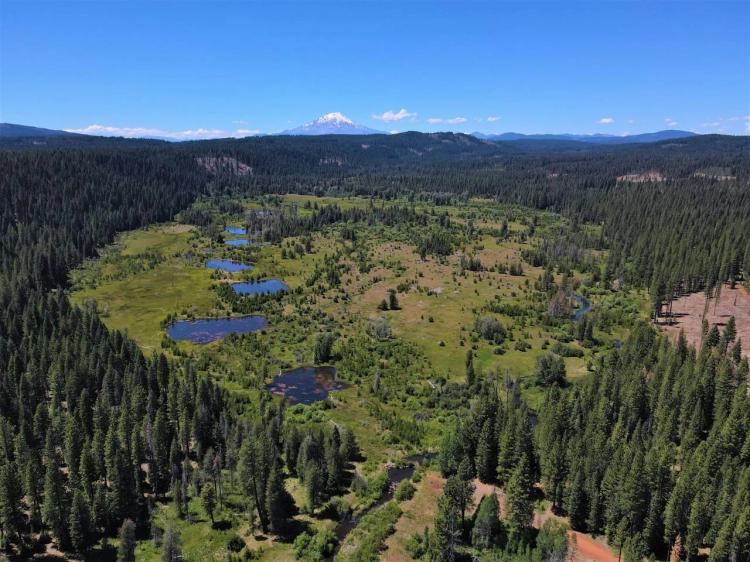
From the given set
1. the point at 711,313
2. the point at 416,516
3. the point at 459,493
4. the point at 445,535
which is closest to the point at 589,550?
the point at 459,493

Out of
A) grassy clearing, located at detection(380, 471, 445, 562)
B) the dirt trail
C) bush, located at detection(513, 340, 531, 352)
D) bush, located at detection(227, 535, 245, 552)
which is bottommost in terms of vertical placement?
bush, located at detection(227, 535, 245, 552)

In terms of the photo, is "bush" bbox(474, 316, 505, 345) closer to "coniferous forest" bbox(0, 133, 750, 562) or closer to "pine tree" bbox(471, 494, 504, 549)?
"coniferous forest" bbox(0, 133, 750, 562)

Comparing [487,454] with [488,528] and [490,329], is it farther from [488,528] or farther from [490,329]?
[490,329]

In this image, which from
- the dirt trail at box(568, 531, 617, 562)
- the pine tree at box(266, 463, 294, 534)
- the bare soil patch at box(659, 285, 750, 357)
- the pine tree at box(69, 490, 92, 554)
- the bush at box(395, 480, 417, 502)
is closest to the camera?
the pine tree at box(69, 490, 92, 554)

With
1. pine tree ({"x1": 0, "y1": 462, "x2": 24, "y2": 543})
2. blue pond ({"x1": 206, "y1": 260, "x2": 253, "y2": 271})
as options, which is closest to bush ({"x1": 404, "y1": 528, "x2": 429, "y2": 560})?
pine tree ({"x1": 0, "y1": 462, "x2": 24, "y2": 543})

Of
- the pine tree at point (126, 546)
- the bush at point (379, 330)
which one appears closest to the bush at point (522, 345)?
the bush at point (379, 330)

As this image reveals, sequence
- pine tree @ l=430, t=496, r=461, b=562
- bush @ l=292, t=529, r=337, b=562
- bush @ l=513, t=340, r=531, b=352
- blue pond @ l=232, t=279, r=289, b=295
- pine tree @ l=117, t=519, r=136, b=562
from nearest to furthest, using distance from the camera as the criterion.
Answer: pine tree @ l=117, t=519, r=136, b=562, pine tree @ l=430, t=496, r=461, b=562, bush @ l=292, t=529, r=337, b=562, bush @ l=513, t=340, r=531, b=352, blue pond @ l=232, t=279, r=289, b=295

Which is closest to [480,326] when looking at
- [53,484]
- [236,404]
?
[236,404]
